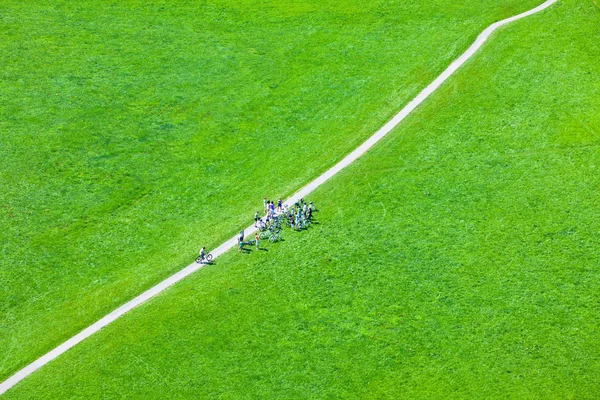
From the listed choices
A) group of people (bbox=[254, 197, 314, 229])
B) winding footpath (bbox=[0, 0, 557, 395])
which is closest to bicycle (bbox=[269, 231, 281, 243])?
group of people (bbox=[254, 197, 314, 229])

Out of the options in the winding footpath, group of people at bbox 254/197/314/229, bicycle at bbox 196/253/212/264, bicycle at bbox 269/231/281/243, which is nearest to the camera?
the winding footpath

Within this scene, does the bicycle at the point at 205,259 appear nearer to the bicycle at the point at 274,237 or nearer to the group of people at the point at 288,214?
the bicycle at the point at 274,237

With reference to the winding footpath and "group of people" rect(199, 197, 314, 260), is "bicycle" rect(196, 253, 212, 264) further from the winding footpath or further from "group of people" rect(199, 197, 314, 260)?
"group of people" rect(199, 197, 314, 260)

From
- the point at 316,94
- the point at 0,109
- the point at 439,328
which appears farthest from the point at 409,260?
the point at 0,109

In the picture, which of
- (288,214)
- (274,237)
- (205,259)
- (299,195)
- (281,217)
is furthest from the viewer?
(299,195)

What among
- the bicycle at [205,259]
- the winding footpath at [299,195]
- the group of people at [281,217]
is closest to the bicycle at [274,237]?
the group of people at [281,217]

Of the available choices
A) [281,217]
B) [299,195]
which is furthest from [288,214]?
[299,195]

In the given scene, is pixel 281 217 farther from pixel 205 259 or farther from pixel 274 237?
pixel 205 259

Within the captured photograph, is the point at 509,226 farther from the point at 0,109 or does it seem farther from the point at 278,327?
the point at 0,109
